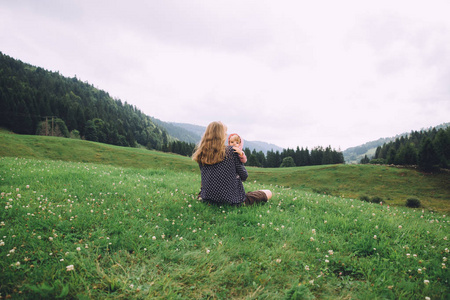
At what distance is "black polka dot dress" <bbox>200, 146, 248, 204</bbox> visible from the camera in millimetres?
5977

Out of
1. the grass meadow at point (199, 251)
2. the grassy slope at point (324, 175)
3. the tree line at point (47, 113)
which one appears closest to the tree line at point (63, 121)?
the tree line at point (47, 113)

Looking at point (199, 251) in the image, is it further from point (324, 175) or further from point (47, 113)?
→ point (47, 113)

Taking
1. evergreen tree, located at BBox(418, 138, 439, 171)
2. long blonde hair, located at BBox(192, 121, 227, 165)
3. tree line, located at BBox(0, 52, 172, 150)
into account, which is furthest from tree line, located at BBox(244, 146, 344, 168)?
long blonde hair, located at BBox(192, 121, 227, 165)

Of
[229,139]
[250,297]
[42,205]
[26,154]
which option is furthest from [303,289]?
[26,154]

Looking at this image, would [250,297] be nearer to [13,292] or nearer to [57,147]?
[13,292]

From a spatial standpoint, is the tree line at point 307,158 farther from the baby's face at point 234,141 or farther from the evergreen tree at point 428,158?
the baby's face at point 234,141

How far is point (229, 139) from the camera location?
6.93 meters

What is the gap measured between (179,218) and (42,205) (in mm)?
3621

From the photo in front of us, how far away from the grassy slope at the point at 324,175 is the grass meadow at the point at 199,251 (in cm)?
3524

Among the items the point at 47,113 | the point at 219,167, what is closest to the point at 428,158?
the point at 219,167

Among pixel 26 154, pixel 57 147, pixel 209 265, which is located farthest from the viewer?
pixel 57 147

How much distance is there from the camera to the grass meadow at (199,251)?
301 cm

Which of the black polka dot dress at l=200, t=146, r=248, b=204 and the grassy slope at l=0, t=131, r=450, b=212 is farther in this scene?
the grassy slope at l=0, t=131, r=450, b=212

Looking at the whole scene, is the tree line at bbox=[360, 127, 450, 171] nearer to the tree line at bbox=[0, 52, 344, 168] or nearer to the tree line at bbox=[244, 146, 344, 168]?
the tree line at bbox=[244, 146, 344, 168]
